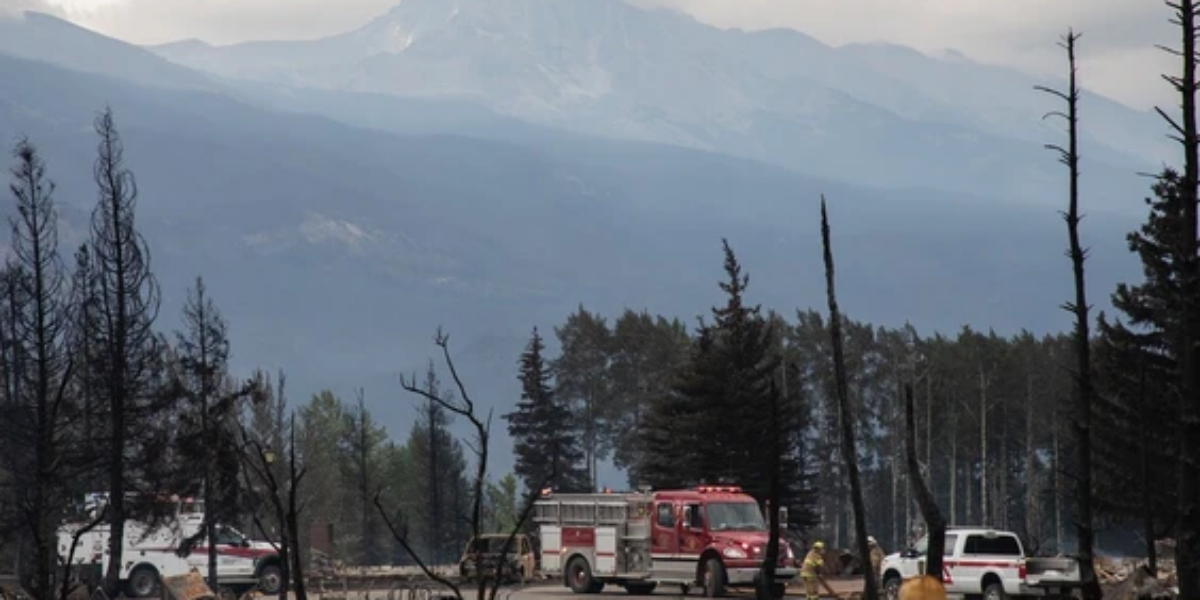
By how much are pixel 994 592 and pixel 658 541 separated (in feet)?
29.3

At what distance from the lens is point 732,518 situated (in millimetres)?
48594

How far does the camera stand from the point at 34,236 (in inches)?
1823

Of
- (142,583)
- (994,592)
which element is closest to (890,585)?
(994,592)

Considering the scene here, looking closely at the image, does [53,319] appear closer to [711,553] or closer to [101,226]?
[101,226]

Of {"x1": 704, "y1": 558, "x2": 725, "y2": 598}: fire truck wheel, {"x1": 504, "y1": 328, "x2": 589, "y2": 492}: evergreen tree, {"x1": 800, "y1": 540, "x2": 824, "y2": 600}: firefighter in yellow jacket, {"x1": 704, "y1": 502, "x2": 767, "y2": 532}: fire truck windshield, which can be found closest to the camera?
{"x1": 800, "y1": 540, "x2": 824, "y2": 600}: firefighter in yellow jacket

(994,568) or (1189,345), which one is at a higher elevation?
(1189,345)

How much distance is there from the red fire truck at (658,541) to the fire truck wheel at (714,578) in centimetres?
2

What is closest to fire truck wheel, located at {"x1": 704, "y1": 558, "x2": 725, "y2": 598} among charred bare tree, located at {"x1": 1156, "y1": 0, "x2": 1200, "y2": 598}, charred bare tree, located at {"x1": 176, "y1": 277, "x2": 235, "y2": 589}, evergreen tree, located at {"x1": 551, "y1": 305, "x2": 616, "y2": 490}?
charred bare tree, located at {"x1": 176, "y1": 277, "x2": 235, "y2": 589}

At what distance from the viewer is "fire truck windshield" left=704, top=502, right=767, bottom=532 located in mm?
48344

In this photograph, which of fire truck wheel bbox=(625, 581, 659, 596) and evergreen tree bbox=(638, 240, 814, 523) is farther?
evergreen tree bbox=(638, 240, 814, 523)

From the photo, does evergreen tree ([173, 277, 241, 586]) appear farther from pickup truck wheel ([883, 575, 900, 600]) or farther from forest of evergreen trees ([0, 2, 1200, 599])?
pickup truck wheel ([883, 575, 900, 600])

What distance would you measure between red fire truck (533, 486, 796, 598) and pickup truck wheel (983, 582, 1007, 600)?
5007 millimetres

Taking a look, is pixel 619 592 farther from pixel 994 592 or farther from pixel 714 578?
pixel 994 592

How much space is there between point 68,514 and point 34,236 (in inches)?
Answer: 334
